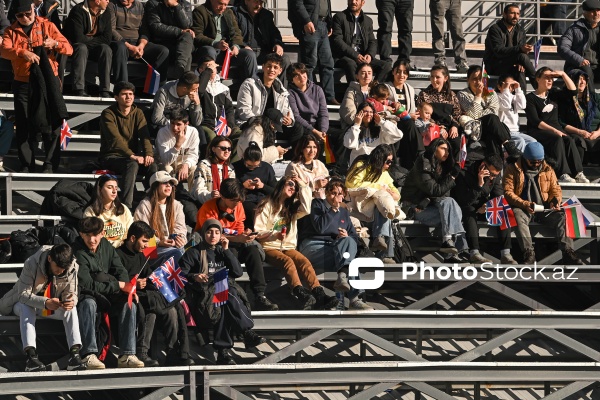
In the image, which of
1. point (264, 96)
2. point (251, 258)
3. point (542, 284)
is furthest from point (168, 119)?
point (542, 284)

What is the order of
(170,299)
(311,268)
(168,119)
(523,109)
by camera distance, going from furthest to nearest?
1. (523,109)
2. (168,119)
3. (311,268)
4. (170,299)

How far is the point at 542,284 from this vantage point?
15.3 metres

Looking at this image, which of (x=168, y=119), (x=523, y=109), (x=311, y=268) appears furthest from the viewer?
(x=523, y=109)

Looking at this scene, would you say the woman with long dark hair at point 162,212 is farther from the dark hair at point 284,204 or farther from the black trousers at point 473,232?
the black trousers at point 473,232

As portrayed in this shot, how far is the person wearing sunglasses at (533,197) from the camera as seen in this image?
47.7 feet

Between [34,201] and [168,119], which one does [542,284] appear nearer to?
[168,119]

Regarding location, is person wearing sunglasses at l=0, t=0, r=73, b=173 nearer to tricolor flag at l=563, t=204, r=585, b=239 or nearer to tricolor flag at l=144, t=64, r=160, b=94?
tricolor flag at l=144, t=64, r=160, b=94

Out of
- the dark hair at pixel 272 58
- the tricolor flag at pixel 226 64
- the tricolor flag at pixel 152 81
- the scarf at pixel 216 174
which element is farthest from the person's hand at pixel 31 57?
the dark hair at pixel 272 58

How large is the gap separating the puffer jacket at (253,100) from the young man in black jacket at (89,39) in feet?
4.05

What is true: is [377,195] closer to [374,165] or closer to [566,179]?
[374,165]

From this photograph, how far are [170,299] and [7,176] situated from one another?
7.22 feet

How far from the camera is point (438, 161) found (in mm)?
14531

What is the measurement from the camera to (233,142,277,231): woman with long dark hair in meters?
13.9

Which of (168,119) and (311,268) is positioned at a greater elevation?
(168,119)
